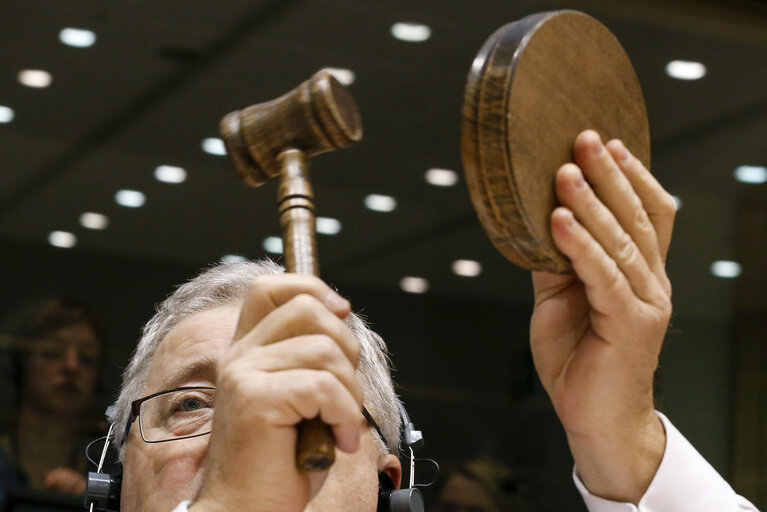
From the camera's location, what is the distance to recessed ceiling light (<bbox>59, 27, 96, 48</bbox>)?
3973 mm

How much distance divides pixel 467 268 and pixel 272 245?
2.87 feet

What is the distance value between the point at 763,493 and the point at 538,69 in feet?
12.7

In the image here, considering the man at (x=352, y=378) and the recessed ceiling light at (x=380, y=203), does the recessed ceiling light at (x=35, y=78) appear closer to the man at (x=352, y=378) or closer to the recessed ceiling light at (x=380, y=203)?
the recessed ceiling light at (x=380, y=203)

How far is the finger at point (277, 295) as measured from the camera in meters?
1.21

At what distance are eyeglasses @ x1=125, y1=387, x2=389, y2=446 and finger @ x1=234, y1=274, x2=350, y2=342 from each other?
68 cm

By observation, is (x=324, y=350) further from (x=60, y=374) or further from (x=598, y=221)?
(x=60, y=374)

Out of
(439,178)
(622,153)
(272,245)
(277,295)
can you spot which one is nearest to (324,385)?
(277,295)

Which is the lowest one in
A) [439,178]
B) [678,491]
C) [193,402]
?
[678,491]

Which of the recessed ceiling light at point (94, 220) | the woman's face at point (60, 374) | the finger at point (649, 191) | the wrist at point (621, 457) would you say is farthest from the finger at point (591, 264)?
the recessed ceiling light at point (94, 220)

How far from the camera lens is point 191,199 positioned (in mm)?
4172

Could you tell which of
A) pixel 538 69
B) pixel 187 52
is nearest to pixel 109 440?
pixel 538 69

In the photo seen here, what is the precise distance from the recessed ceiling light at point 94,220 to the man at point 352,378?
1959 millimetres

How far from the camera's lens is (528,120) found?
134cm

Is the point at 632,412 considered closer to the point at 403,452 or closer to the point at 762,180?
the point at 403,452
